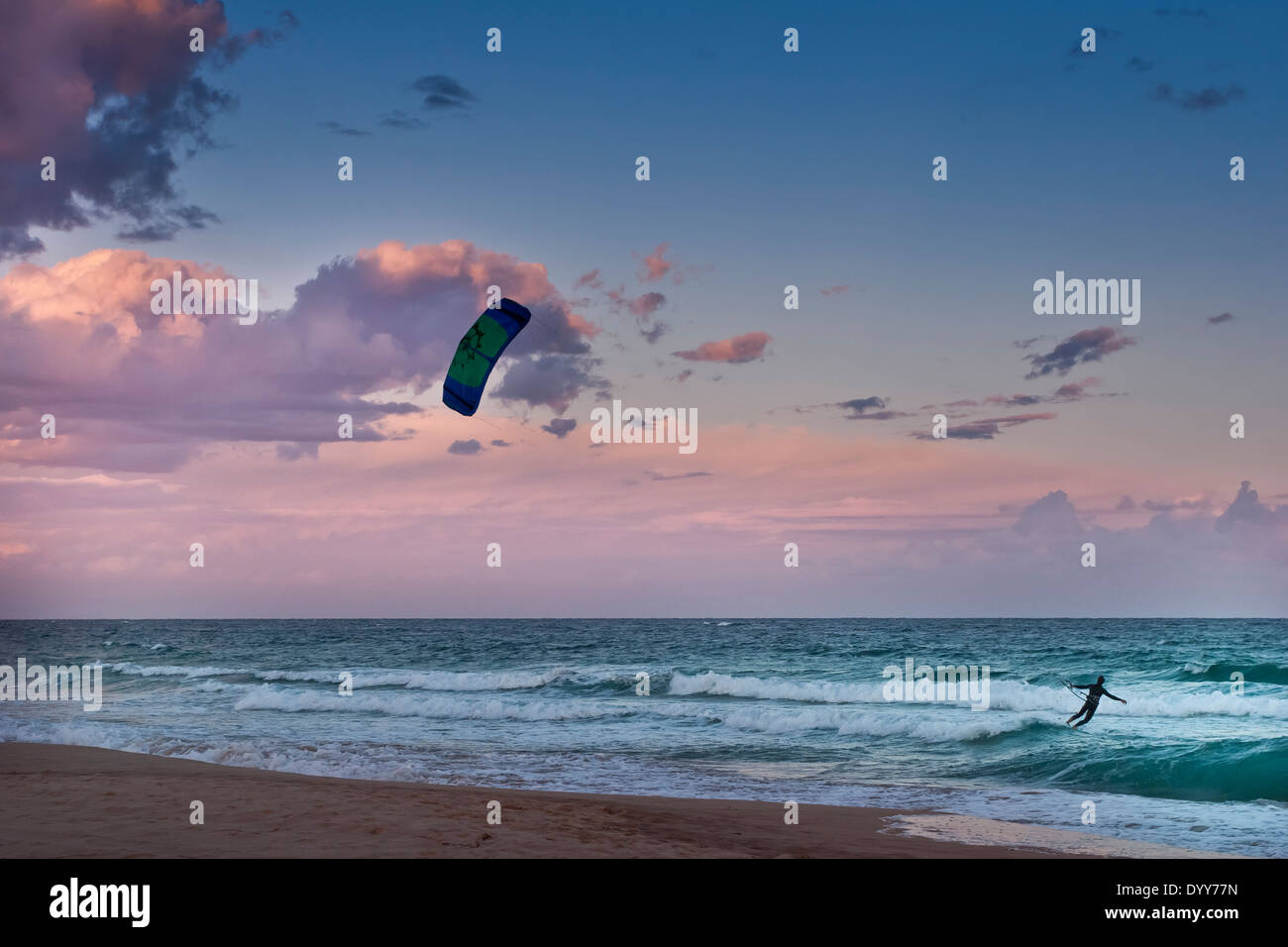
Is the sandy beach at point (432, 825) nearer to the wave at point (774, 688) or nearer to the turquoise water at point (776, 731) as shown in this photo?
the turquoise water at point (776, 731)

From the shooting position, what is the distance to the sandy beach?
896 cm

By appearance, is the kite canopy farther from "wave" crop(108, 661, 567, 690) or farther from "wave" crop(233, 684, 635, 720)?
"wave" crop(108, 661, 567, 690)

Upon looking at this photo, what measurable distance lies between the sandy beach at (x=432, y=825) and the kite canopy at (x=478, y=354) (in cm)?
631

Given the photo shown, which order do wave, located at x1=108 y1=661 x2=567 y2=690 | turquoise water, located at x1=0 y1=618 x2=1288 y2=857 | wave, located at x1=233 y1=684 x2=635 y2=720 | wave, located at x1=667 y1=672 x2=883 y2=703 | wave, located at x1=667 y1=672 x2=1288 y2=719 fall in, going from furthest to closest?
wave, located at x1=108 y1=661 x2=567 y2=690
wave, located at x1=667 y1=672 x2=883 y2=703
wave, located at x1=233 y1=684 x2=635 y2=720
wave, located at x1=667 y1=672 x2=1288 y2=719
turquoise water, located at x1=0 y1=618 x2=1288 y2=857

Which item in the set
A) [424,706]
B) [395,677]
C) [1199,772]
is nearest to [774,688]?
[424,706]

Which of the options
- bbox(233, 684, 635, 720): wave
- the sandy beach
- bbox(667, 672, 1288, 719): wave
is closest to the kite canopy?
the sandy beach

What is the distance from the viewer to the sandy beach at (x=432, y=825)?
29.4ft

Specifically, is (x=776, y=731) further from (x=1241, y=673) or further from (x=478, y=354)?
(x=1241, y=673)

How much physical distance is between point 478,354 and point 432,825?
27.6 ft

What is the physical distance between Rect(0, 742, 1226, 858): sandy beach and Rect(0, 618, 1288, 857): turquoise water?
4.57 feet

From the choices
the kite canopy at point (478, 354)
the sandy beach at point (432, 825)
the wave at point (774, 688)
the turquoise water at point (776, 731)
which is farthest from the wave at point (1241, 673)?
the kite canopy at point (478, 354)

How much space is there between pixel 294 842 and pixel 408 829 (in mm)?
1217

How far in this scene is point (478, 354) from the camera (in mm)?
16172
